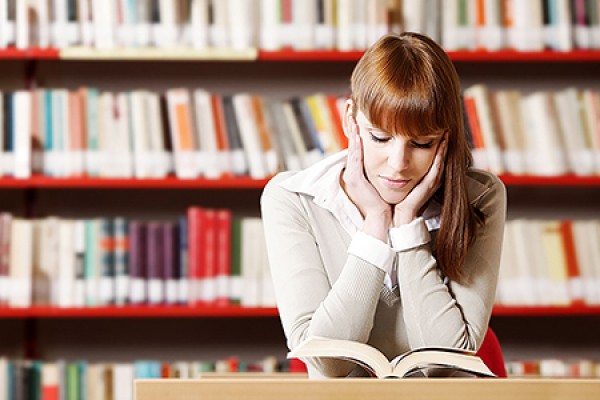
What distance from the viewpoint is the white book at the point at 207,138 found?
292 centimetres

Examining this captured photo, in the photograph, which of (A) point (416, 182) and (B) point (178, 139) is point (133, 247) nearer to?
(B) point (178, 139)

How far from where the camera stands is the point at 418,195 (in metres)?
1.71

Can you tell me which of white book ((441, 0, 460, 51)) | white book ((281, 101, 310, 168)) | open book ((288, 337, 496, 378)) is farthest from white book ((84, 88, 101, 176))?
open book ((288, 337, 496, 378))

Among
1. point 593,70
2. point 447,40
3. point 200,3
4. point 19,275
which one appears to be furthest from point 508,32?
Answer: point 19,275

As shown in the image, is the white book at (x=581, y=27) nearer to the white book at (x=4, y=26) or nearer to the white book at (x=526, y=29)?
the white book at (x=526, y=29)

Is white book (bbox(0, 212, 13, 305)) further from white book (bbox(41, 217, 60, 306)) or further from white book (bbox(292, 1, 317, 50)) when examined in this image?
white book (bbox(292, 1, 317, 50))

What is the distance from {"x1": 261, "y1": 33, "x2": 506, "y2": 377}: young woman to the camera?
1.62 m

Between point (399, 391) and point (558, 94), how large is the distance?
2048 mm

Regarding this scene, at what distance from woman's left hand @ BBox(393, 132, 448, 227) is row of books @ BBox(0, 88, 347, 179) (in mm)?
1186

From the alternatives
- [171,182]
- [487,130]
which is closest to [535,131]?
[487,130]

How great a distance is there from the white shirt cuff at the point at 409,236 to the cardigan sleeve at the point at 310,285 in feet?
0.28

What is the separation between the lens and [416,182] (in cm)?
173

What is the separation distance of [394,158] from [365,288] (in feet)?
0.74

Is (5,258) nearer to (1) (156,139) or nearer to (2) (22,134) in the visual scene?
(2) (22,134)
